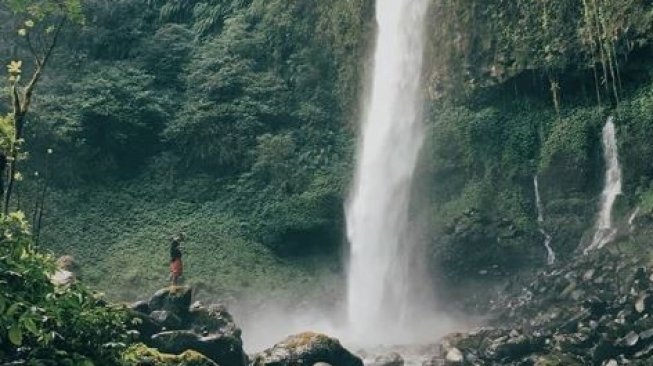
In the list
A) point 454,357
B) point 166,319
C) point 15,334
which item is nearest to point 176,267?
point 166,319

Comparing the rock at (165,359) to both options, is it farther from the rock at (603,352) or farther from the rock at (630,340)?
the rock at (630,340)

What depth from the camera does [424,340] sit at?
20.0 meters

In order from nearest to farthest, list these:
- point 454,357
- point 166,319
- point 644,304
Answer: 1. point 166,319
2. point 644,304
3. point 454,357

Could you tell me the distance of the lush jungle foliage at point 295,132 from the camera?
77.0 feet

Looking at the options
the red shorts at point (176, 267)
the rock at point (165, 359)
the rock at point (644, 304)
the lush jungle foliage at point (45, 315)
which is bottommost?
the lush jungle foliage at point (45, 315)

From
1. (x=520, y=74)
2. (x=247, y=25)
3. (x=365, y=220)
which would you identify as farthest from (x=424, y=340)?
(x=247, y=25)

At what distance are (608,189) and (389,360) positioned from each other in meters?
10.7

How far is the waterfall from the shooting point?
70.4 feet

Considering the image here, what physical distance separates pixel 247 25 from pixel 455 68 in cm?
1049

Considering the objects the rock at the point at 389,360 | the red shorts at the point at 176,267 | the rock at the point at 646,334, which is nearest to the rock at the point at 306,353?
the rock at the point at 389,360

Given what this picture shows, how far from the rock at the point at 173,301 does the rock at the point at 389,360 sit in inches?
178

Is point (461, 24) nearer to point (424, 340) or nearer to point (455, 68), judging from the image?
point (455, 68)

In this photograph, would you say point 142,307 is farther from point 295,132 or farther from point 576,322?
point 295,132

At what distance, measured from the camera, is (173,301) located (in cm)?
1562
